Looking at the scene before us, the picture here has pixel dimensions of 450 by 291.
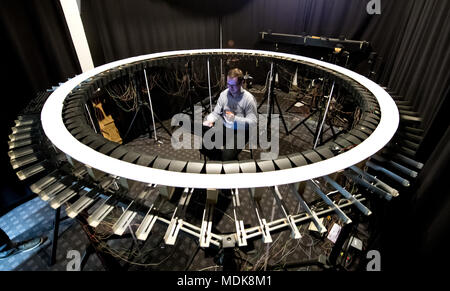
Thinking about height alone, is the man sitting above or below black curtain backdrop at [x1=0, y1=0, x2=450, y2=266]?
below

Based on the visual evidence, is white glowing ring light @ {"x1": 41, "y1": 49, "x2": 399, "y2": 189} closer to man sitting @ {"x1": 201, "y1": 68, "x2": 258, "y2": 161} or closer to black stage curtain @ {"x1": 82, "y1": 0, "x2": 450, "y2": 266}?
black stage curtain @ {"x1": 82, "y1": 0, "x2": 450, "y2": 266}

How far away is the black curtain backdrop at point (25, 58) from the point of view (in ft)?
7.69

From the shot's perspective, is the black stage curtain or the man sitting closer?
the black stage curtain

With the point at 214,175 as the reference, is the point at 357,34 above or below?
above

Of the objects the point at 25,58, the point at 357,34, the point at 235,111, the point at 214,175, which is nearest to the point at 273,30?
the point at 357,34

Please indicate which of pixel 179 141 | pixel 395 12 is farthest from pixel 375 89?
pixel 179 141

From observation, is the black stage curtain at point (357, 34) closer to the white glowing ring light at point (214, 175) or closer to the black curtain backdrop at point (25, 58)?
the black curtain backdrop at point (25, 58)

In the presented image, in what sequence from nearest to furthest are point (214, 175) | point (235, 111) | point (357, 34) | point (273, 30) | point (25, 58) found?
point (214, 175) → point (25, 58) → point (235, 111) → point (357, 34) → point (273, 30)

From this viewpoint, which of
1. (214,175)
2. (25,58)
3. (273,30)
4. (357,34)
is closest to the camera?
(214,175)

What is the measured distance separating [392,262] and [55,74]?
4226mm

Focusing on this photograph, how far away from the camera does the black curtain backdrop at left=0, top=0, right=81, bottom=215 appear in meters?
2.34

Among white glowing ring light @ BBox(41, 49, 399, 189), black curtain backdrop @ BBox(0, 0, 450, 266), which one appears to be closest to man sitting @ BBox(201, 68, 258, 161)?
white glowing ring light @ BBox(41, 49, 399, 189)

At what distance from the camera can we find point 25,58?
2451 mm

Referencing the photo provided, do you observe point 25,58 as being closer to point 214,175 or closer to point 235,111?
point 235,111
